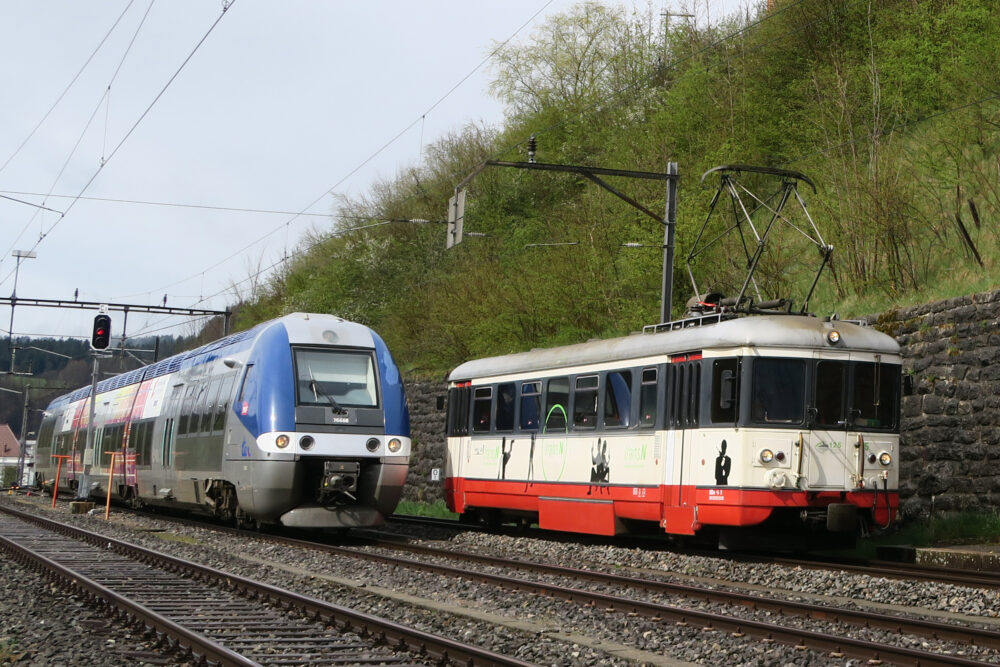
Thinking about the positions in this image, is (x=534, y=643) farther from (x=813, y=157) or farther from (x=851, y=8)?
(x=851, y=8)

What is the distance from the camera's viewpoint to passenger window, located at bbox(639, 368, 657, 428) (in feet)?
53.9

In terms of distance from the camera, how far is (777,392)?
15070 millimetres

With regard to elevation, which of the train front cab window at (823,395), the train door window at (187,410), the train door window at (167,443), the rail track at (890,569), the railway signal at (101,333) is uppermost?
the railway signal at (101,333)

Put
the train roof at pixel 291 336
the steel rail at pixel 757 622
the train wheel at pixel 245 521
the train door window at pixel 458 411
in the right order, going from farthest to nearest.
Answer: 1. the train door window at pixel 458 411
2. the train wheel at pixel 245 521
3. the train roof at pixel 291 336
4. the steel rail at pixel 757 622

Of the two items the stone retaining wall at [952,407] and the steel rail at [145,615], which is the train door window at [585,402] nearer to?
the stone retaining wall at [952,407]

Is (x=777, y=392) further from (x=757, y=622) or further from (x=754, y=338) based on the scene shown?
(x=757, y=622)

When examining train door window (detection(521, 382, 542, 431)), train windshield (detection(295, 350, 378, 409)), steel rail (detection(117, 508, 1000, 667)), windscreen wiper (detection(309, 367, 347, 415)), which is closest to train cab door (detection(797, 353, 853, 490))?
steel rail (detection(117, 508, 1000, 667))

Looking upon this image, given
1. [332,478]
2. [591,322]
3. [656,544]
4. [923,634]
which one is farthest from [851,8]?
[923,634]

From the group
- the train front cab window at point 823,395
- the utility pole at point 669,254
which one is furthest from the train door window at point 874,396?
the utility pole at point 669,254

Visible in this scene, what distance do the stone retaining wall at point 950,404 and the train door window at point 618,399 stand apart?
15.2 feet

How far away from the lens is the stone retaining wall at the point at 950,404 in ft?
57.4

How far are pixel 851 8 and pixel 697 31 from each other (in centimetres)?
944

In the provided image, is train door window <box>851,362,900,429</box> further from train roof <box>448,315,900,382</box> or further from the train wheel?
the train wheel

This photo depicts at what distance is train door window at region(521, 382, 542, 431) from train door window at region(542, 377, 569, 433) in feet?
0.95
